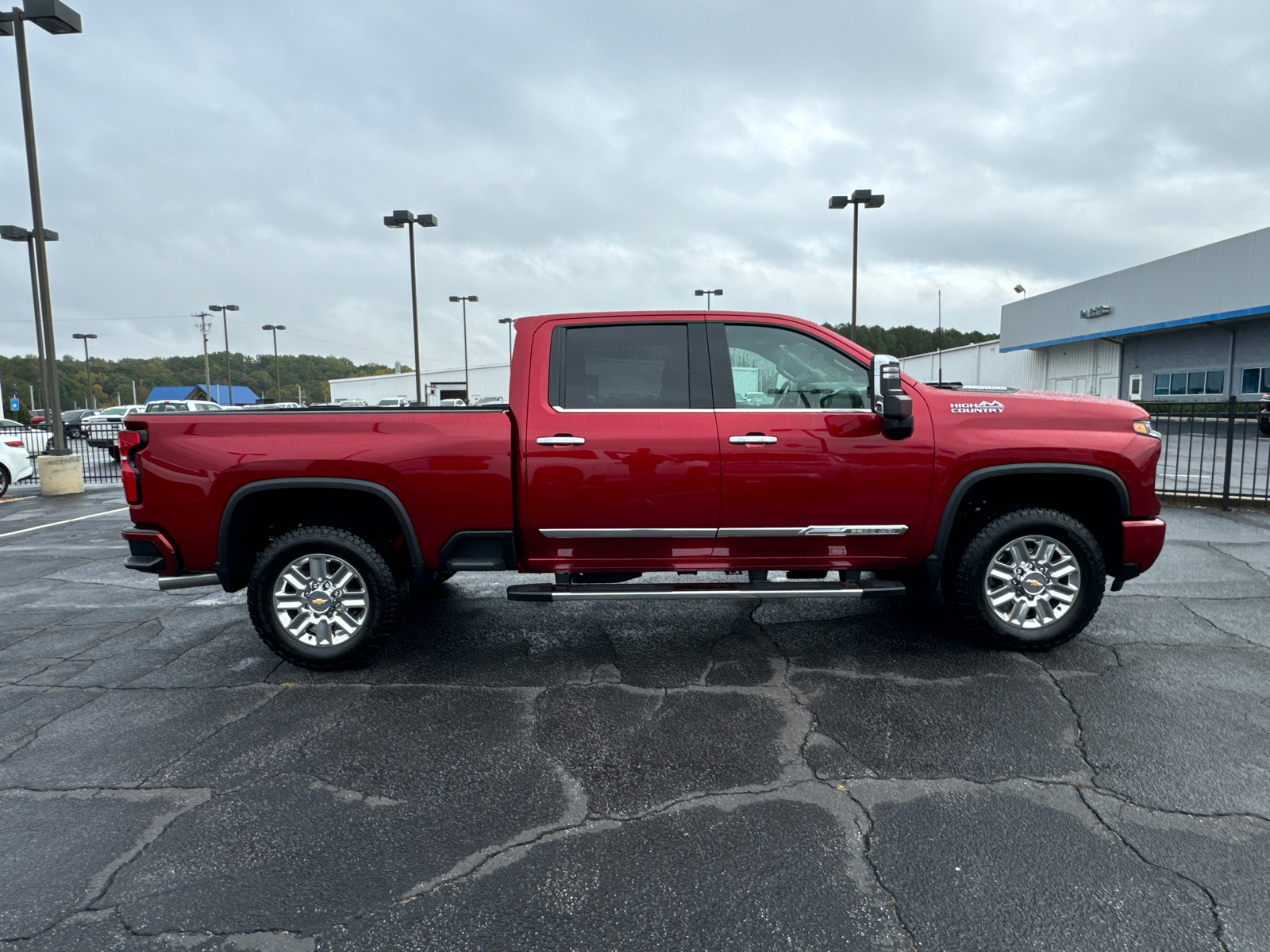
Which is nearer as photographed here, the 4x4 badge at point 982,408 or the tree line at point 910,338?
the 4x4 badge at point 982,408

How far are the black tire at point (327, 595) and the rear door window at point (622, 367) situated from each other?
145cm

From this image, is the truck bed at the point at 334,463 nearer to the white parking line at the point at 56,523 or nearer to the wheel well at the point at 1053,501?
the wheel well at the point at 1053,501

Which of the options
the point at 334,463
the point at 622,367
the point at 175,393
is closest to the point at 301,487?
the point at 334,463

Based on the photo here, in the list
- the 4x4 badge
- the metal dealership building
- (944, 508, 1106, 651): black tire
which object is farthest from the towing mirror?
the metal dealership building

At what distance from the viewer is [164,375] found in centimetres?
12775

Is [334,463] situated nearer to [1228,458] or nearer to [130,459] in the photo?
[130,459]

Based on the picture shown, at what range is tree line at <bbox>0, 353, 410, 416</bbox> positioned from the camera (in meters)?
110

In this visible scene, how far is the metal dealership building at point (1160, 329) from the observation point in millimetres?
26812

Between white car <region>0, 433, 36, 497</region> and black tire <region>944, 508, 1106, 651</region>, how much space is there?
16.2m

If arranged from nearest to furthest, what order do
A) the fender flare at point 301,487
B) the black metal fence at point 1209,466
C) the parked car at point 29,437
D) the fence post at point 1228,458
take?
the fender flare at point 301,487 < the fence post at point 1228,458 < the black metal fence at point 1209,466 < the parked car at point 29,437

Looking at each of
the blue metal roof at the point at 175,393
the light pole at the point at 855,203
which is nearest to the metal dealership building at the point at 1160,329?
the light pole at the point at 855,203

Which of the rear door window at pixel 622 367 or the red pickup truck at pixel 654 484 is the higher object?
the rear door window at pixel 622 367

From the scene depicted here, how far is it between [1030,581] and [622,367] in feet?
9.05

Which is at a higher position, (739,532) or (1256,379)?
(1256,379)
